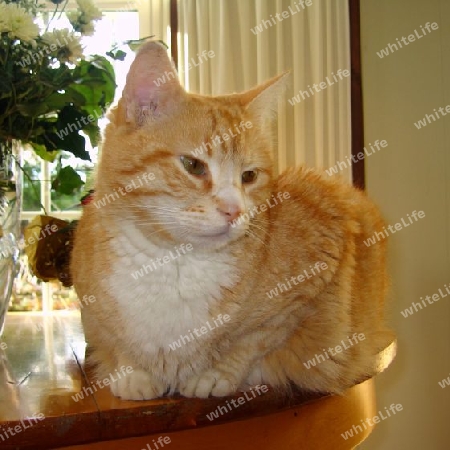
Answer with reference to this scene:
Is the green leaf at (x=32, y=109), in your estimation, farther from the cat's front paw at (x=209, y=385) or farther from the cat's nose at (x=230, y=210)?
the cat's front paw at (x=209, y=385)

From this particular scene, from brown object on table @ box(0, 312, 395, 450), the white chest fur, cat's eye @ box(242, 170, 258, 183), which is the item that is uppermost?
cat's eye @ box(242, 170, 258, 183)

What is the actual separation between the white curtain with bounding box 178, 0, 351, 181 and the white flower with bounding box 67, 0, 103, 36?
4.28 ft

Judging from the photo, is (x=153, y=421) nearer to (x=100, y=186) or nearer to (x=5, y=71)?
(x=100, y=186)

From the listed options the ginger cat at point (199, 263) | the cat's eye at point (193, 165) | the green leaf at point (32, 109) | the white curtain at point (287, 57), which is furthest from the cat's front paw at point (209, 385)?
the white curtain at point (287, 57)

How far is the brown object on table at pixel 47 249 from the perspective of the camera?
3.90 feet

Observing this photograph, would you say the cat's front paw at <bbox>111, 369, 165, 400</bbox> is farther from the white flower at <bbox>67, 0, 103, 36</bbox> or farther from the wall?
the wall

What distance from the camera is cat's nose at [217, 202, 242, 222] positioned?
0.84 meters

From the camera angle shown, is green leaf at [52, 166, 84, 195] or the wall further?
the wall

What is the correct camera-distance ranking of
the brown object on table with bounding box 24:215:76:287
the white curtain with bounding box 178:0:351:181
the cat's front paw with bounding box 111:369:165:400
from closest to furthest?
the cat's front paw with bounding box 111:369:165:400
the brown object on table with bounding box 24:215:76:287
the white curtain with bounding box 178:0:351:181

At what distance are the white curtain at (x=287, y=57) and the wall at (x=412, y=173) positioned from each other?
152 millimetres

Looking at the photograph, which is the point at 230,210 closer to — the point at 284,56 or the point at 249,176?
the point at 249,176

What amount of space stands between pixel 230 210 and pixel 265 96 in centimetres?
32

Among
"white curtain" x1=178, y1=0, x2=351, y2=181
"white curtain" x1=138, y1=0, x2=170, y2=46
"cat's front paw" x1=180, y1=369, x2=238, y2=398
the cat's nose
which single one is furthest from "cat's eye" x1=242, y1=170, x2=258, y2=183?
"white curtain" x1=138, y1=0, x2=170, y2=46

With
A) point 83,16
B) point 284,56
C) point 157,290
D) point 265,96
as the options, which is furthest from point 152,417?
point 284,56
